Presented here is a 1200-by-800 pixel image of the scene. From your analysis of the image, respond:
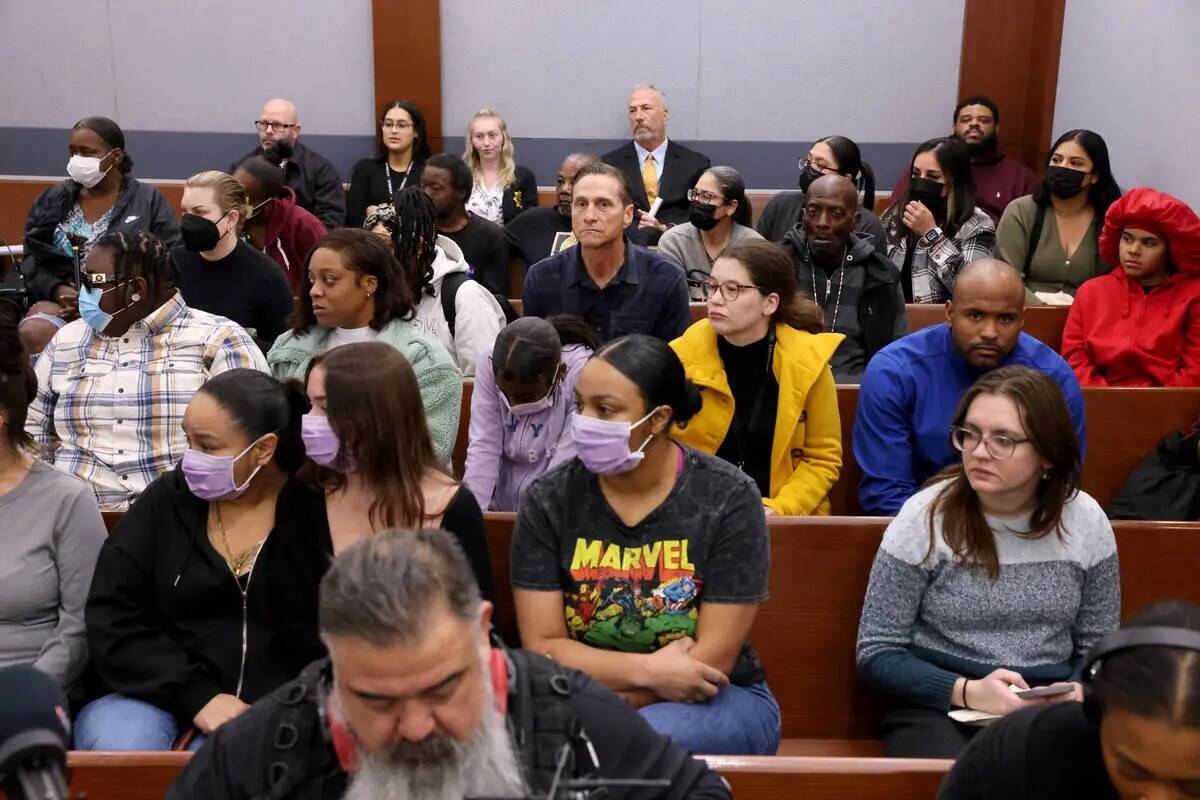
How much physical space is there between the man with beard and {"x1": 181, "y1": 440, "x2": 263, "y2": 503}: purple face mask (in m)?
0.96

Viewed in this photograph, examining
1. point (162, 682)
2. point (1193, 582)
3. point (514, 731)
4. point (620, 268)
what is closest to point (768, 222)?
point (620, 268)

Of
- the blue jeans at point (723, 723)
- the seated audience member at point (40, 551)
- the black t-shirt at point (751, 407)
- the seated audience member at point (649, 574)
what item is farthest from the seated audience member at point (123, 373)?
the blue jeans at point (723, 723)

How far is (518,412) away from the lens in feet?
10.6

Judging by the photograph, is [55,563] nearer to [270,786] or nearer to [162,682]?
[162,682]

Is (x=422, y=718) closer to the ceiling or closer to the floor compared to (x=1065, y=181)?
closer to the floor

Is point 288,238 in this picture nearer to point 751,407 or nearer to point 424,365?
point 424,365

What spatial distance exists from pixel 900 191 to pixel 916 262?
1.22 m

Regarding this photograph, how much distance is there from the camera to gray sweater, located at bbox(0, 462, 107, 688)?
8.30 feet

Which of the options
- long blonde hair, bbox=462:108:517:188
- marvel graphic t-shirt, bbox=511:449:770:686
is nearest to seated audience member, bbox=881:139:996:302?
long blonde hair, bbox=462:108:517:188

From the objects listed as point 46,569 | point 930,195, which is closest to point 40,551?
point 46,569

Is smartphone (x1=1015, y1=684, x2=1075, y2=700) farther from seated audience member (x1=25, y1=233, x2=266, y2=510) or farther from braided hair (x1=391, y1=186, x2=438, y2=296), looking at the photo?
braided hair (x1=391, y1=186, x2=438, y2=296)

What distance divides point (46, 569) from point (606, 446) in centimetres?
124

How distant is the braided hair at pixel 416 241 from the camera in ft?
13.2

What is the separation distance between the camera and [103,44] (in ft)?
25.3
